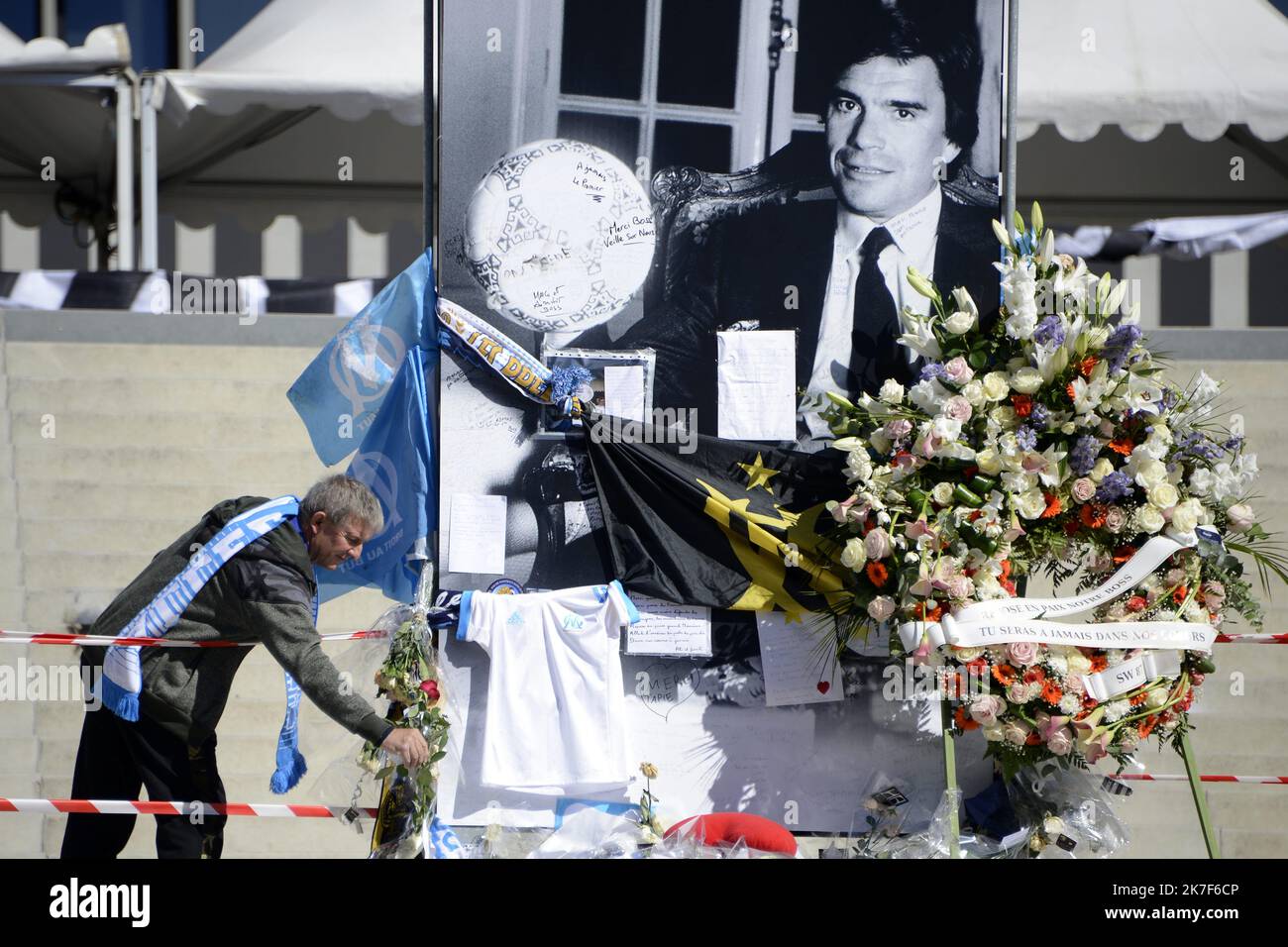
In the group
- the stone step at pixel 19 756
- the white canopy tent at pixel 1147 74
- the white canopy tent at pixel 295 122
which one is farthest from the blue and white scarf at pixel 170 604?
the white canopy tent at pixel 1147 74

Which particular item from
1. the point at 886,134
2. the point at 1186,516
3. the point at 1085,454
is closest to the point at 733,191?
the point at 886,134

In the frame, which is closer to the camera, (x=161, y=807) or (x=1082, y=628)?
(x=161, y=807)

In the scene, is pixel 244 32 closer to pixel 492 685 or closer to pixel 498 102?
pixel 498 102

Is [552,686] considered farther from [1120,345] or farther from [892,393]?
[1120,345]

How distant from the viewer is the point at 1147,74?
402 inches

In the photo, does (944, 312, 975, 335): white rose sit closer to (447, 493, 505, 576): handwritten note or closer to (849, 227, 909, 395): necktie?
(849, 227, 909, 395): necktie

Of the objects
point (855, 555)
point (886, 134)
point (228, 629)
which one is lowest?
point (228, 629)

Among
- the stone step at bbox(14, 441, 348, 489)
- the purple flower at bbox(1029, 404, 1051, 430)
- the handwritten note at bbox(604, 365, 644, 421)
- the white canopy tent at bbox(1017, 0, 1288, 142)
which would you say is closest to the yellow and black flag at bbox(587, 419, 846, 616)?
the handwritten note at bbox(604, 365, 644, 421)

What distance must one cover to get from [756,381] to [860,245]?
70 cm

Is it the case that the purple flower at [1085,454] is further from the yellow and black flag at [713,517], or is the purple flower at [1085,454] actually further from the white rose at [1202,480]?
the yellow and black flag at [713,517]

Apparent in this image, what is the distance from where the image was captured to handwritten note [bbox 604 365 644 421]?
5.41m

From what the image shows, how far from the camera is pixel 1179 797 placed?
692 cm

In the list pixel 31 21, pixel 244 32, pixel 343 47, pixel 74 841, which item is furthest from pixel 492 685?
pixel 31 21

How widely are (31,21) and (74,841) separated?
9651mm
